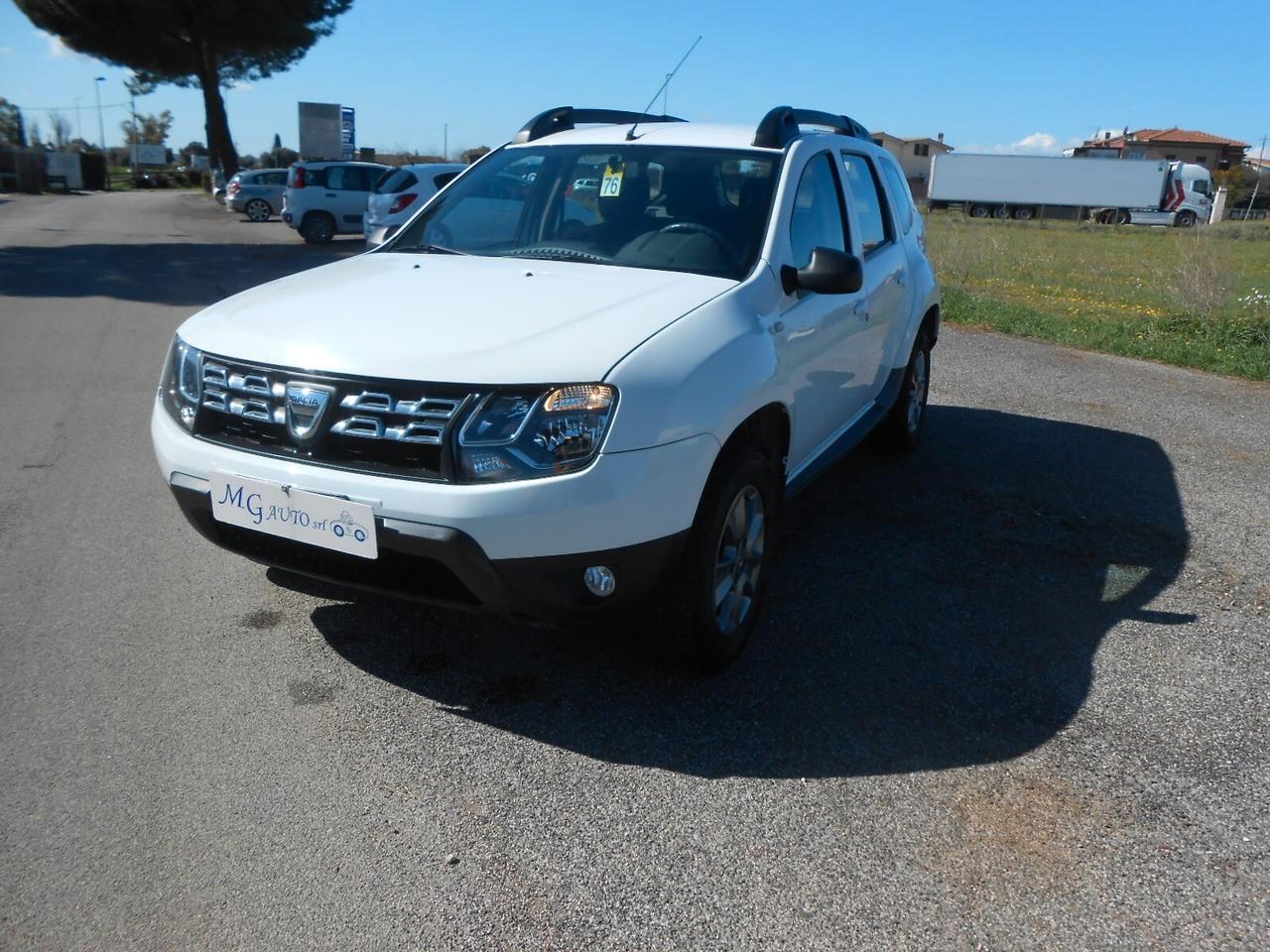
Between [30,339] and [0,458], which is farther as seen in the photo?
[30,339]

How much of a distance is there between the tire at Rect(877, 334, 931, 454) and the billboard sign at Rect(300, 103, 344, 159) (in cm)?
4178

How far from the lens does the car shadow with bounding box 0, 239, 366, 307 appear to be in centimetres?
1266

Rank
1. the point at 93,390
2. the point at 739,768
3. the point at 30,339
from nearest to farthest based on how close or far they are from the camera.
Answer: the point at 739,768
the point at 93,390
the point at 30,339

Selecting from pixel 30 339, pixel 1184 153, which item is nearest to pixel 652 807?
pixel 30 339

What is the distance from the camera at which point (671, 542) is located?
119 inches

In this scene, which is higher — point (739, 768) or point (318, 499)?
point (318, 499)

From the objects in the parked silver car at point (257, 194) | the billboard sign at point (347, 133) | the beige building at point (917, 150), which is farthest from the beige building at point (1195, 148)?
the parked silver car at point (257, 194)

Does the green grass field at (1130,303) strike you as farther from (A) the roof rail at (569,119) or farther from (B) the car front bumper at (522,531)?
(B) the car front bumper at (522,531)

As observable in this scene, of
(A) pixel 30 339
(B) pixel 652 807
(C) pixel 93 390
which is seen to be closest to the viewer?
(B) pixel 652 807

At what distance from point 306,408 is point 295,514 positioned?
31 cm

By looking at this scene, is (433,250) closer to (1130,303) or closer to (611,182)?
(611,182)

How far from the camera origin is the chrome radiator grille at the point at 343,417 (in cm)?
287

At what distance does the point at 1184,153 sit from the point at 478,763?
11266 centimetres

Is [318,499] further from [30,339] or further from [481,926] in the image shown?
[30,339]
